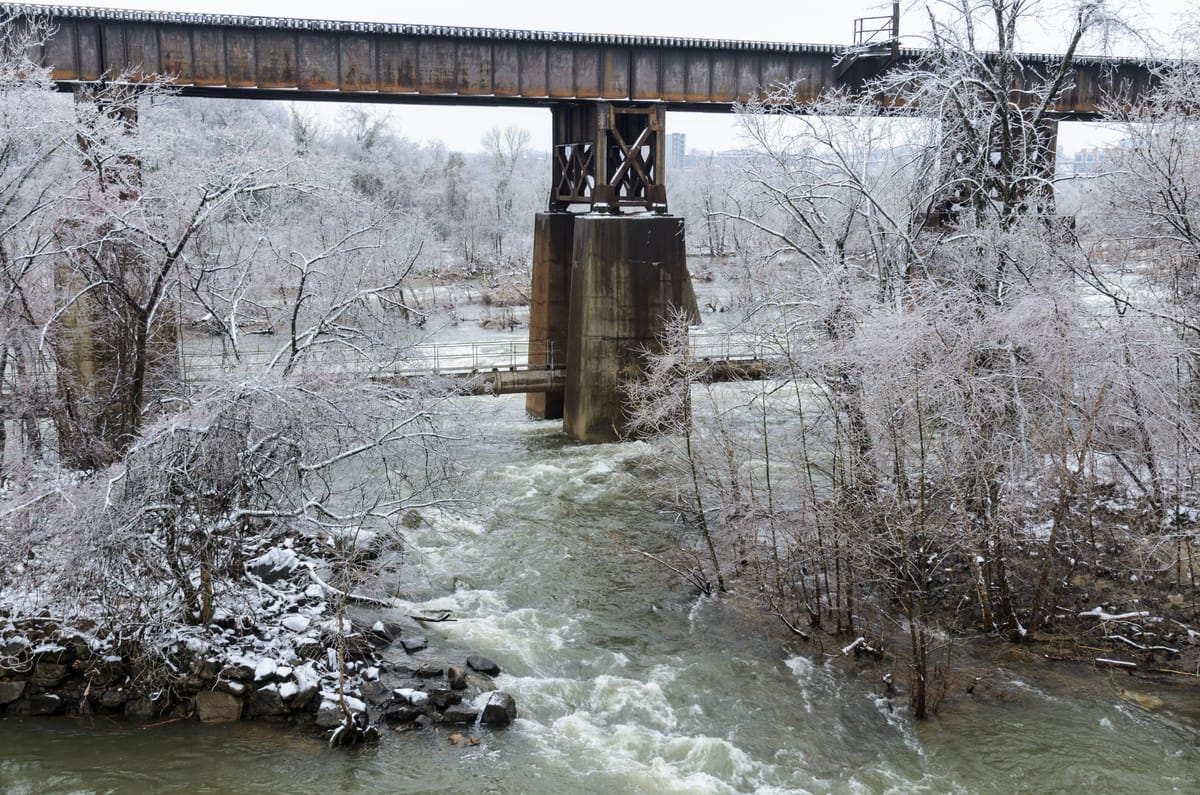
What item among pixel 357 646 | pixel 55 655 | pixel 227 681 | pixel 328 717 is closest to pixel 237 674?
A: pixel 227 681

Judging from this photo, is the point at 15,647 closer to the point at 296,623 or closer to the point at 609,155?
the point at 296,623

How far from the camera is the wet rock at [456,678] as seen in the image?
1341cm

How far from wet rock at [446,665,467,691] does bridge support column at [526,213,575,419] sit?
16908mm

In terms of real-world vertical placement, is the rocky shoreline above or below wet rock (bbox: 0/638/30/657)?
below

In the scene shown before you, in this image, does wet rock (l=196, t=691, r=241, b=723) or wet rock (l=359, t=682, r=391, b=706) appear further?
wet rock (l=359, t=682, r=391, b=706)

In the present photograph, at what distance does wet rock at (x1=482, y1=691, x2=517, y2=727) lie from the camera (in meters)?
12.9

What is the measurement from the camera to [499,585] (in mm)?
17391

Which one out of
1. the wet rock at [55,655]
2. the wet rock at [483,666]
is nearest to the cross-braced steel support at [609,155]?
the wet rock at [483,666]

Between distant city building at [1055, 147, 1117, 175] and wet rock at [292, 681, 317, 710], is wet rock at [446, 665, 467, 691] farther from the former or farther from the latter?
distant city building at [1055, 147, 1117, 175]

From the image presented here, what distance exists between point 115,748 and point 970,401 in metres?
11.2

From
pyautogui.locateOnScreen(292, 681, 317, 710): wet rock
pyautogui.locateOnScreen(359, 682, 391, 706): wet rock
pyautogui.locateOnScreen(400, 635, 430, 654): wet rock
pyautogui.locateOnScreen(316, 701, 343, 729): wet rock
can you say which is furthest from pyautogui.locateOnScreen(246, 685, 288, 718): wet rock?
pyautogui.locateOnScreen(400, 635, 430, 654): wet rock

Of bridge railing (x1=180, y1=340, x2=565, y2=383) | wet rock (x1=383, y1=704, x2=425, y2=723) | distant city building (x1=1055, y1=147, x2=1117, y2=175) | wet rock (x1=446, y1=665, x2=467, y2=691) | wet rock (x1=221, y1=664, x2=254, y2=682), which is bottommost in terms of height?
wet rock (x1=383, y1=704, x2=425, y2=723)

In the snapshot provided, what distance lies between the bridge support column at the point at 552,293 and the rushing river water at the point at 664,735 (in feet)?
44.8

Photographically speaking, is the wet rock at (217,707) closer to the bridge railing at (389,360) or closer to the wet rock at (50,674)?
the wet rock at (50,674)
